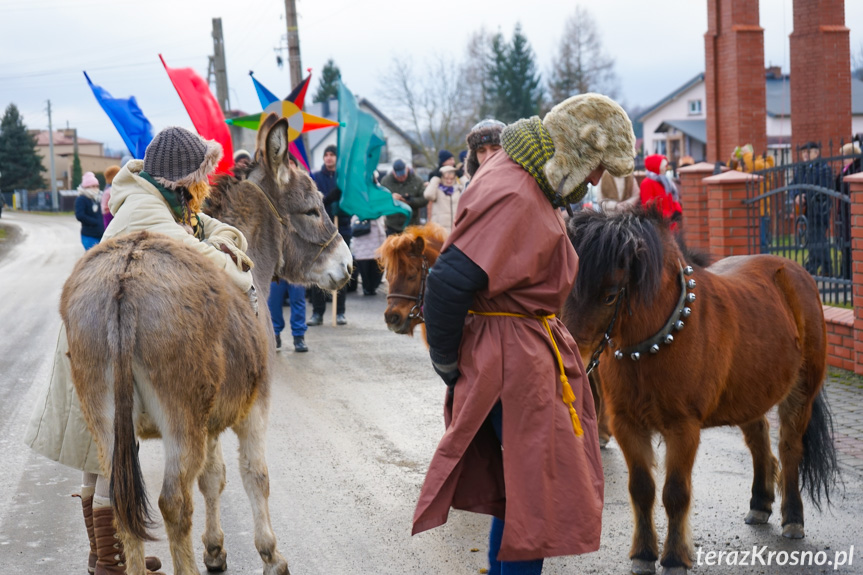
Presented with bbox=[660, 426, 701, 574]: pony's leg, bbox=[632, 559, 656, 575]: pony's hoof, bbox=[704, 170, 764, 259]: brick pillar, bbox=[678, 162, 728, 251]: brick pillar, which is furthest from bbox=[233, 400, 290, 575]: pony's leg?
bbox=[678, 162, 728, 251]: brick pillar

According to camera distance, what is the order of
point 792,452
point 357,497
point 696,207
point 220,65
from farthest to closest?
point 220,65, point 696,207, point 357,497, point 792,452

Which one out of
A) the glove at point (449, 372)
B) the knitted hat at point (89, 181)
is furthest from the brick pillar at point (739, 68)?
the glove at point (449, 372)

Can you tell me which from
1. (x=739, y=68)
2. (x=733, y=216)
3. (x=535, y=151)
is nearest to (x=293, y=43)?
(x=739, y=68)

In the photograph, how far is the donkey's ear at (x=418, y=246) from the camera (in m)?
6.87

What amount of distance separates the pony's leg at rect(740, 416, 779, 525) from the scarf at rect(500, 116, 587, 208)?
100 inches

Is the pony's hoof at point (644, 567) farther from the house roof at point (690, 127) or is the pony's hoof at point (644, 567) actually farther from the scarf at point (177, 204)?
the house roof at point (690, 127)

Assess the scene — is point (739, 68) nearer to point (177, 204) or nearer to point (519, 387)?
point (177, 204)

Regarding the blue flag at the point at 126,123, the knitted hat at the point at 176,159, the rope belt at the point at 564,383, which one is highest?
the blue flag at the point at 126,123

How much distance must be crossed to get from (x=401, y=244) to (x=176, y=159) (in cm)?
297

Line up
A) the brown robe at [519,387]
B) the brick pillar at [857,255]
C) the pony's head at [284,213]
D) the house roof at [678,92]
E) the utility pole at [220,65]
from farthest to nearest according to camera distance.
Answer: the house roof at [678,92]
the utility pole at [220,65]
the brick pillar at [857,255]
the pony's head at [284,213]
the brown robe at [519,387]

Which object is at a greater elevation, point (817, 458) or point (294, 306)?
point (294, 306)

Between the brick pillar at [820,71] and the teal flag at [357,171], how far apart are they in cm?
1801

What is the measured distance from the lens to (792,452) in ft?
16.5

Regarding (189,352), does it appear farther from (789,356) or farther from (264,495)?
(789,356)
